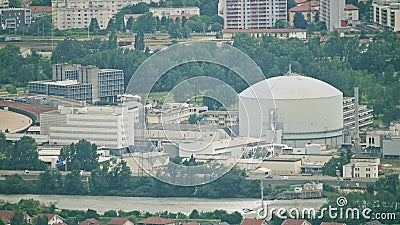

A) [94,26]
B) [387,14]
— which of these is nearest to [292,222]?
[387,14]

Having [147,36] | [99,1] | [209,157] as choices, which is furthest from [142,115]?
[99,1]

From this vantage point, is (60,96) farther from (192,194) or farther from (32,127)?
(192,194)

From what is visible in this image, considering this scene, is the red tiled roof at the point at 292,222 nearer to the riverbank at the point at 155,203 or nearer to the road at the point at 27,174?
the riverbank at the point at 155,203

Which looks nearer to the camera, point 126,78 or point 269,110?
point 269,110

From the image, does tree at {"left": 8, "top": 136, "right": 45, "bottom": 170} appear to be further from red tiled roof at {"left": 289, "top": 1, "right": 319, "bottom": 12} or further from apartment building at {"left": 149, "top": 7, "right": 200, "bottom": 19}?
Answer: apartment building at {"left": 149, "top": 7, "right": 200, "bottom": 19}

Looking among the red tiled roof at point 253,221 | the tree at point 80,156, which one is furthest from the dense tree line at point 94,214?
the tree at point 80,156

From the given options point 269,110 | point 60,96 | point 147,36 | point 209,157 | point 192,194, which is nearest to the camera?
point 192,194
